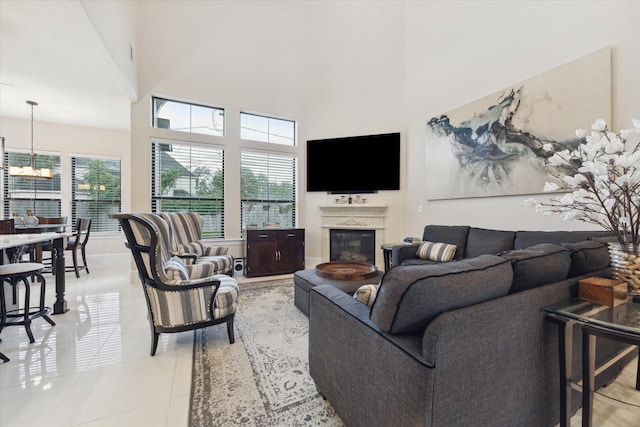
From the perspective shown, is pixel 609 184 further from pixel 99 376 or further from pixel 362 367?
pixel 99 376

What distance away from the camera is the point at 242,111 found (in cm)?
489

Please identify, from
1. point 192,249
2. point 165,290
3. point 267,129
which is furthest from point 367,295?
point 267,129

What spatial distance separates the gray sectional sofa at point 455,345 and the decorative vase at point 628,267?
217 millimetres

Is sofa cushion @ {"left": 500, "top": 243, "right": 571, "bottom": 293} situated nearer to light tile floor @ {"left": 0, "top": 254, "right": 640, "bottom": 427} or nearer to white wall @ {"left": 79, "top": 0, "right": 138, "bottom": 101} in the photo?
light tile floor @ {"left": 0, "top": 254, "right": 640, "bottom": 427}

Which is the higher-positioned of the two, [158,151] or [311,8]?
[311,8]

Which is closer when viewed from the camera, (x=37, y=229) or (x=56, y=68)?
(x=56, y=68)

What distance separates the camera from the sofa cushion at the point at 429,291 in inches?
37.1

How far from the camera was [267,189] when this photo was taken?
5.15m

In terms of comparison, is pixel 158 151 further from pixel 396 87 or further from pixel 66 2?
pixel 396 87

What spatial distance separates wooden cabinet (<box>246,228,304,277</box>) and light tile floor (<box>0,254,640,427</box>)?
5.89ft

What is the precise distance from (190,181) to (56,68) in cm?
208

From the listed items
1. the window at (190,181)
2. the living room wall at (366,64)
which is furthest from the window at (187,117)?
the window at (190,181)

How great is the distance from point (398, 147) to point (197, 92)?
359 centimetres

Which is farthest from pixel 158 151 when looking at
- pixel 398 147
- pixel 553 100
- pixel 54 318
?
pixel 553 100
